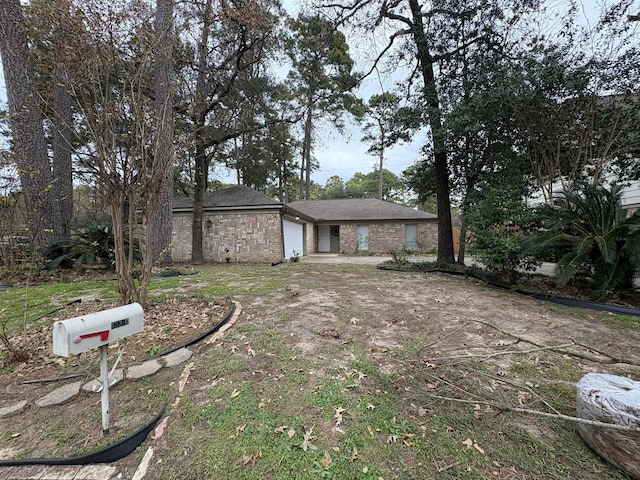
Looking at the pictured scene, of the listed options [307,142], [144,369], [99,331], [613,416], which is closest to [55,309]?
[144,369]

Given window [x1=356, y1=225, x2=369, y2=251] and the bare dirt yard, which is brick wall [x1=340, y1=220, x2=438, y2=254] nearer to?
window [x1=356, y1=225, x2=369, y2=251]

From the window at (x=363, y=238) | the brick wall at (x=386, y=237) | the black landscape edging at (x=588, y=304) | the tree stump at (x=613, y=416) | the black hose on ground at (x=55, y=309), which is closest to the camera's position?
the tree stump at (x=613, y=416)

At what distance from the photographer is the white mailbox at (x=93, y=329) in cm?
138

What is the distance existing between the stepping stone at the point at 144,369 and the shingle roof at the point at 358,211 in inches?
519

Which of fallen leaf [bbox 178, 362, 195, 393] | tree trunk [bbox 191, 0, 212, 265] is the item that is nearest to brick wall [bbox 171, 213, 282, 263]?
tree trunk [bbox 191, 0, 212, 265]

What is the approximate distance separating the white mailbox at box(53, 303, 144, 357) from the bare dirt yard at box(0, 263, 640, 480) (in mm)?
653

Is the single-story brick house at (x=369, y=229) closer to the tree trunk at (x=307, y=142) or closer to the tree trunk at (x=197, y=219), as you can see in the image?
the tree trunk at (x=307, y=142)

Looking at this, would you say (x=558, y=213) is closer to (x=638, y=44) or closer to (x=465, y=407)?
(x=638, y=44)

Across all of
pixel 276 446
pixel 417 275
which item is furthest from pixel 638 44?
pixel 276 446

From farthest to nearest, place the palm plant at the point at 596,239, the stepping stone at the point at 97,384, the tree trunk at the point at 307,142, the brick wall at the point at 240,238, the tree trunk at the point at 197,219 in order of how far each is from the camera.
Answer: the tree trunk at the point at 307,142
the brick wall at the point at 240,238
the tree trunk at the point at 197,219
the palm plant at the point at 596,239
the stepping stone at the point at 97,384

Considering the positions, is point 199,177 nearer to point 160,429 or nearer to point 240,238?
point 240,238

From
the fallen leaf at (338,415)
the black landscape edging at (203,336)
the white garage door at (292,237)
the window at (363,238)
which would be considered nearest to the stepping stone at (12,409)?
the black landscape edging at (203,336)

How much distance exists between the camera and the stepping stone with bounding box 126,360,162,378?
229 centimetres

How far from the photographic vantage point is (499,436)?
5.50ft
